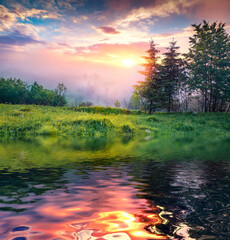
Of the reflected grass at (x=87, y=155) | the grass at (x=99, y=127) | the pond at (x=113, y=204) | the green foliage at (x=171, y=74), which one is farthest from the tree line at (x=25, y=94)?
the pond at (x=113, y=204)

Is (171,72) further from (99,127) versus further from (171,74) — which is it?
(99,127)

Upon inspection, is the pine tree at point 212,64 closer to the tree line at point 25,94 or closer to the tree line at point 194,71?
the tree line at point 194,71

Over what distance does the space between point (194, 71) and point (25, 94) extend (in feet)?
176

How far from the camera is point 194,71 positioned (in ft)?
149

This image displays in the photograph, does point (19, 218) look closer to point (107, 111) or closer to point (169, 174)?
point (169, 174)

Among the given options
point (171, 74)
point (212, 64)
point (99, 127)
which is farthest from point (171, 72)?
point (99, 127)

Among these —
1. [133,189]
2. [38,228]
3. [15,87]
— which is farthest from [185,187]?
[15,87]

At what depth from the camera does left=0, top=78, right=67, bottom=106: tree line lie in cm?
6894

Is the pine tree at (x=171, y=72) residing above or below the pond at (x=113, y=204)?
above

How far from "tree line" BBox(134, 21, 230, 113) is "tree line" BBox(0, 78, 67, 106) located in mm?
40128

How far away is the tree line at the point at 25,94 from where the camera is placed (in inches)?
2714

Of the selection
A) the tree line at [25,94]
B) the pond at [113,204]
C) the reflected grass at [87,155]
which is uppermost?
the tree line at [25,94]

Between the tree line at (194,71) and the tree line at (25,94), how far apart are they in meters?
40.1

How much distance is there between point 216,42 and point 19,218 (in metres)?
51.3
